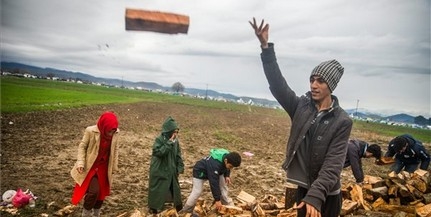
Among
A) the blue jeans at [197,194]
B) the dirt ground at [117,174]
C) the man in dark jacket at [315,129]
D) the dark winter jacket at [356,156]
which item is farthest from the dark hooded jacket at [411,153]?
the man in dark jacket at [315,129]

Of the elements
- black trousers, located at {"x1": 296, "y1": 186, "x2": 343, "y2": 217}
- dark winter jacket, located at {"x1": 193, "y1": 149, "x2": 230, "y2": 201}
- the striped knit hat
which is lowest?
dark winter jacket, located at {"x1": 193, "y1": 149, "x2": 230, "y2": 201}

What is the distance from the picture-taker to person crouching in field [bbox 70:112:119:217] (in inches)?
199

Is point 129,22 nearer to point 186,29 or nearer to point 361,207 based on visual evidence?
point 186,29

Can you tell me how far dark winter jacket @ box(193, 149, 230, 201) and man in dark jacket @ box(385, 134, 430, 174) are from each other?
415cm

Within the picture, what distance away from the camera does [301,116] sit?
280cm

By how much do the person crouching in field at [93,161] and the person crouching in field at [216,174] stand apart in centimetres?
150

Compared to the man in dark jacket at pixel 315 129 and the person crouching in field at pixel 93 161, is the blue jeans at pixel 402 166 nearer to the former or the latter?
the man in dark jacket at pixel 315 129

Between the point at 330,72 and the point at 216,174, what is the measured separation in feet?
10.4

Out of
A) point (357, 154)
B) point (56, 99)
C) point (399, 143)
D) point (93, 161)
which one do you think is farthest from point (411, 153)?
point (56, 99)

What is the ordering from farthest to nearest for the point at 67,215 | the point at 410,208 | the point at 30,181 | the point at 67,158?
the point at 67,158 < the point at 30,181 < the point at 67,215 < the point at 410,208

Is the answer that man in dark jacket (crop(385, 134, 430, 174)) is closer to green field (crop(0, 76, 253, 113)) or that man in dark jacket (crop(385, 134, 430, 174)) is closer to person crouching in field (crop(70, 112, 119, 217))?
person crouching in field (crop(70, 112, 119, 217))

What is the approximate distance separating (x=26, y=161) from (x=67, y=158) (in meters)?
1.18

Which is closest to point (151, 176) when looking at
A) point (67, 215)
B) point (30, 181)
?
point (67, 215)

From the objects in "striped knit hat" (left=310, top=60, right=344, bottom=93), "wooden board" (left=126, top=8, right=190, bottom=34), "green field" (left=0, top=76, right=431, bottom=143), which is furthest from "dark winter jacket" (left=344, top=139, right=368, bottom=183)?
"green field" (left=0, top=76, right=431, bottom=143)
